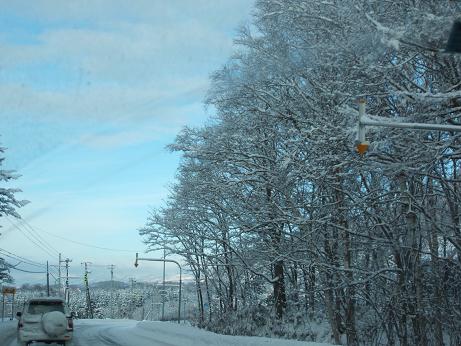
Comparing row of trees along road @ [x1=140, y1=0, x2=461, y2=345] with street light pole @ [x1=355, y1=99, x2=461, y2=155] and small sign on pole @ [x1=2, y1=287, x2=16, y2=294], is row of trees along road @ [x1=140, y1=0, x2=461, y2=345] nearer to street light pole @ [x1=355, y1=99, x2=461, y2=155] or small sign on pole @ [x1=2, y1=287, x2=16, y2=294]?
street light pole @ [x1=355, y1=99, x2=461, y2=155]

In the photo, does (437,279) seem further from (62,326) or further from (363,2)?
(62,326)

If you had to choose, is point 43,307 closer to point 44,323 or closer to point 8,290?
point 44,323

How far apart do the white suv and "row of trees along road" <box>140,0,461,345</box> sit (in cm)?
692

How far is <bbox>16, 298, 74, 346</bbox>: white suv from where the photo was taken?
54.5ft

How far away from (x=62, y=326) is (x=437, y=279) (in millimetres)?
10921

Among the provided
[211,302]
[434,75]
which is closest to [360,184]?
[434,75]

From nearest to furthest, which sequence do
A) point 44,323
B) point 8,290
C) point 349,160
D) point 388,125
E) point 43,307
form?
point 388,125
point 349,160
point 44,323
point 43,307
point 8,290

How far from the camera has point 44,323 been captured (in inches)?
656

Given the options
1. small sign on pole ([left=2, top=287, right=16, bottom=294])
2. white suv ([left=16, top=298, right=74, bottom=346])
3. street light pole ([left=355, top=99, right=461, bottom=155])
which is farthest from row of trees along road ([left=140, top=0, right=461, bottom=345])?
small sign on pole ([left=2, top=287, right=16, bottom=294])

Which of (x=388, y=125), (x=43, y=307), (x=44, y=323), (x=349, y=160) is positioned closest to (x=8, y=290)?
(x=43, y=307)

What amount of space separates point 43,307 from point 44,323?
1.31 meters

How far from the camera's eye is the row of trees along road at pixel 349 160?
11.9 meters

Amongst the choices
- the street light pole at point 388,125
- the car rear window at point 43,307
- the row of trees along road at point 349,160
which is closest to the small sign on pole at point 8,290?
the row of trees along road at point 349,160

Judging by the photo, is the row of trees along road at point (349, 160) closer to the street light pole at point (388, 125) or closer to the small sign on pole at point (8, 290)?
the street light pole at point (388, 125)
